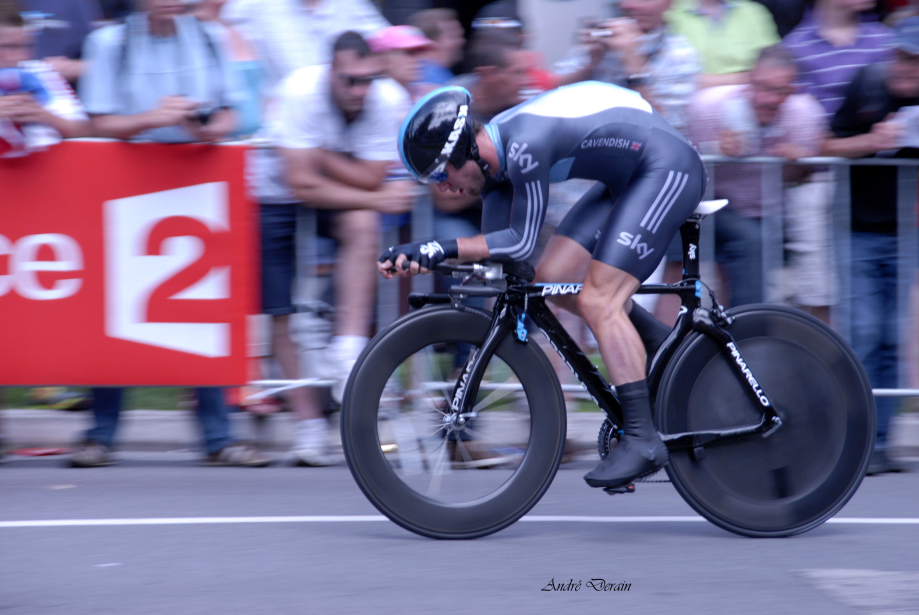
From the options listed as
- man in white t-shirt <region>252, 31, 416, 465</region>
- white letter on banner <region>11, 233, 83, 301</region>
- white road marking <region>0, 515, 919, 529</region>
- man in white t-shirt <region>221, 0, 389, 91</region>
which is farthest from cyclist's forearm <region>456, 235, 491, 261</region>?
man in white t-shirt <region>221, 0, 389, 91</region>

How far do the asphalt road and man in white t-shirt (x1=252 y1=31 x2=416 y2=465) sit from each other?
2.98 ft

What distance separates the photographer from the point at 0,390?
6215 millimetres

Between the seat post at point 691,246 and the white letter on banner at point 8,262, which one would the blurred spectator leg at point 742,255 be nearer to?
the seat post at point 691,246

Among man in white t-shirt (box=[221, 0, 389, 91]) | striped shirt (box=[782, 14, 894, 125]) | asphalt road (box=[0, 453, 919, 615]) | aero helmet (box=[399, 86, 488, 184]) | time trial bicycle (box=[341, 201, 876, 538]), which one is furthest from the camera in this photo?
man in white t-shirt (box=[221, 0, 389, 91])

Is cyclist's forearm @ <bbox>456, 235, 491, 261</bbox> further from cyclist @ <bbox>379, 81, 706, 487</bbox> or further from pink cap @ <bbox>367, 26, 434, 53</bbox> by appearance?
pink cap @ <bbox>367, 26, 434, 53</bbox>

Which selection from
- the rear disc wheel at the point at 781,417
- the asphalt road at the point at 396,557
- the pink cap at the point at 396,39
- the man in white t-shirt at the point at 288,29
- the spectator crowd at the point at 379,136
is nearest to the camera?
the asphalt road at the point at 396,557

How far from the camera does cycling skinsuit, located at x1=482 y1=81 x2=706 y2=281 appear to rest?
13.9ft

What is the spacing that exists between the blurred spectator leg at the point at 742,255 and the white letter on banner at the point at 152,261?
264 cm

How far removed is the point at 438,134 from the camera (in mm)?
4160

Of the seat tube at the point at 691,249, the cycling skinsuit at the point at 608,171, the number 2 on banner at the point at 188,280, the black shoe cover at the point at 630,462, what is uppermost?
the cycling skinsuit at the point at 608,171

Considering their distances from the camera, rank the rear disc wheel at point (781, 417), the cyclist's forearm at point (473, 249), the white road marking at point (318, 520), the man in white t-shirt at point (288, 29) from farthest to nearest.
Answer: the man in white t-shirt at point (288, 29) < the white road marking at point (318, 520) < the rear disc wheel at point (781, 417) < the cyclist's forearm at point (473, 249)

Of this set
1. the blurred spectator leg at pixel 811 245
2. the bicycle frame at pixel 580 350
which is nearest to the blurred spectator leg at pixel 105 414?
the bicycle frame at pixel 580 350

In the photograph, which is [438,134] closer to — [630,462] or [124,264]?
[630,462]

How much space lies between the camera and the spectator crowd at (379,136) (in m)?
5.98
